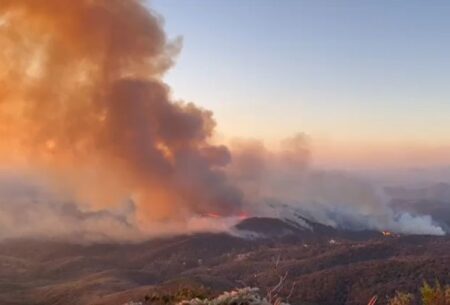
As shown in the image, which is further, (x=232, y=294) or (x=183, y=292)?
(x=183, y=292)

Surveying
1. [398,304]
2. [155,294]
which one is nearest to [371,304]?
[155,294]

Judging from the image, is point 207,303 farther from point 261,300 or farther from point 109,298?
point 109,298

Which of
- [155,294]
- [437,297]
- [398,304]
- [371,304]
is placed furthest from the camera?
[398,304]

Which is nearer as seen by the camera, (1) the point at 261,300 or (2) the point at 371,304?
(2) the point at 371,304

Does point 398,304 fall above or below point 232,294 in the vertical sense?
below

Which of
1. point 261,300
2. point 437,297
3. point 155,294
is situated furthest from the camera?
point 437,297

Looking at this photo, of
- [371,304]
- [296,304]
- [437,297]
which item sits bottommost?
[296,304]

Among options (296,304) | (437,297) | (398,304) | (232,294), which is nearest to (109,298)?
(296,304)

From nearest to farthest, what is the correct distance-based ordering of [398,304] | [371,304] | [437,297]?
[371,304]
[437,297]
[398,304]

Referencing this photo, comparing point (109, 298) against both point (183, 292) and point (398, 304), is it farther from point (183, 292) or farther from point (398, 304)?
point (183, 292)
